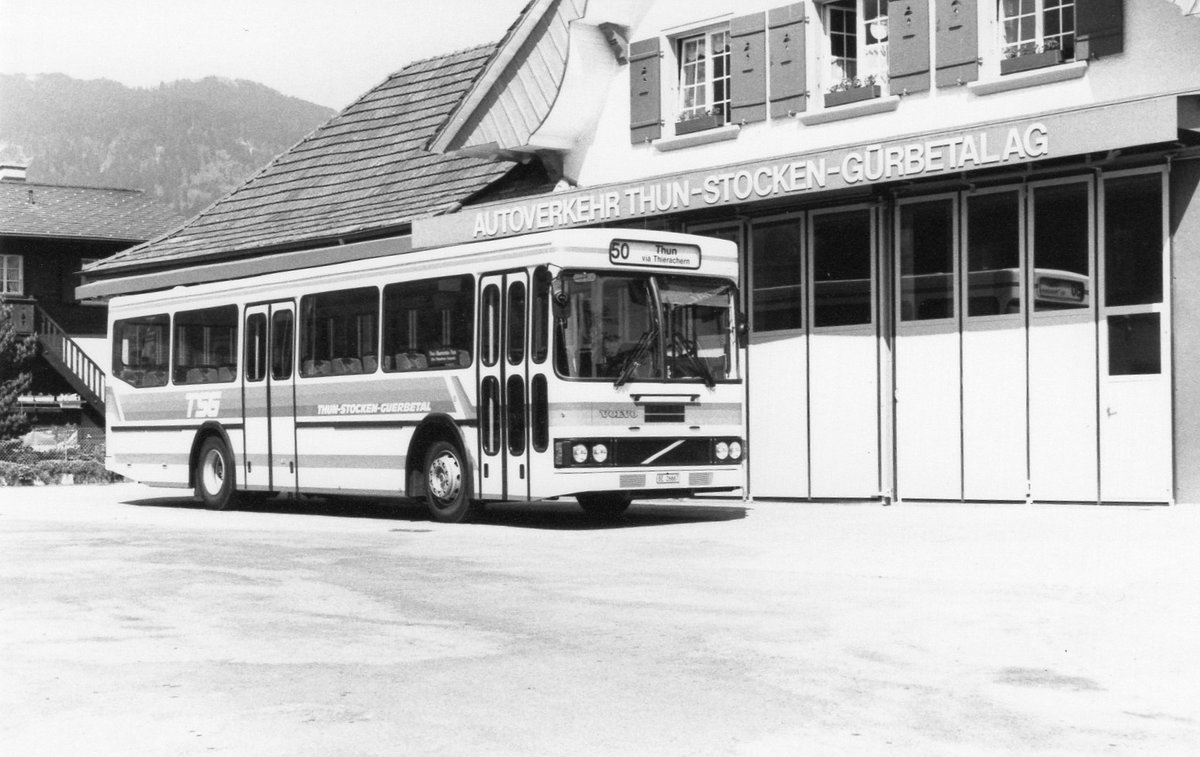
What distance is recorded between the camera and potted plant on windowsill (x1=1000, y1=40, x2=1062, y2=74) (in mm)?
18797

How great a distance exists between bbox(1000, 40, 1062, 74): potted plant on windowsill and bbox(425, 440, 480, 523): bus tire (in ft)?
24.5

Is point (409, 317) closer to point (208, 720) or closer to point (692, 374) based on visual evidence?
point (692, 374)

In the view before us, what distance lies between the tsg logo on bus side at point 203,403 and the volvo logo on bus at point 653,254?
6.96 metres

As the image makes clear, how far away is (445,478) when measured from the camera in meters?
17.8

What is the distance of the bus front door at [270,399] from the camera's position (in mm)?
20078

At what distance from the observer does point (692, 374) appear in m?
16.9

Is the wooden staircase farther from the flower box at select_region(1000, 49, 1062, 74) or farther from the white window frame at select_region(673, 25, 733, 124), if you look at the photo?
the flower box at select_region(1000, 49, 1062, 74)

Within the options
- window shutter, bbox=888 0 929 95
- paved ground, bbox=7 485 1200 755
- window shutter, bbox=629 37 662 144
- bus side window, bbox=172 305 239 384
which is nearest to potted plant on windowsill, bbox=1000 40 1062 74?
window shutter, bbox=888 0 929 95

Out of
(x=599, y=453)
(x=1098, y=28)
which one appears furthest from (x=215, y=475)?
(x=1098, y=28)

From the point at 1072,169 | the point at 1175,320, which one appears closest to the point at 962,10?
the point at 1072,169

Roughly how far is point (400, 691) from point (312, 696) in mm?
384

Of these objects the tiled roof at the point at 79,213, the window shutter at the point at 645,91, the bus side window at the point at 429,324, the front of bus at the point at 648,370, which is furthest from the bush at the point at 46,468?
the tiled roof at the point at 79,213

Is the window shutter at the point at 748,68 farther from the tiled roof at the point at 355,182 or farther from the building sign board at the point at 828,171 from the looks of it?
the tiled roof at the point at 355,182

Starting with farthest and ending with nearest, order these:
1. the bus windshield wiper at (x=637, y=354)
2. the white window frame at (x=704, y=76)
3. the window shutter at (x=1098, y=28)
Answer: the white window frame at (x=704, y=76) → the window shutter at (x=1098, y=28) → the bus windshield wiper at (x=637, y=354)
